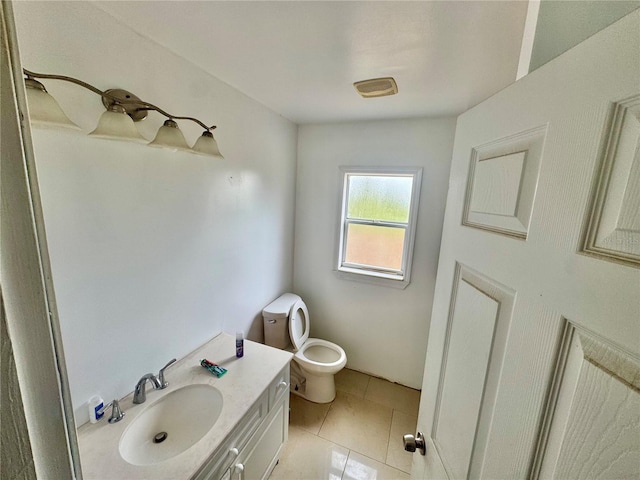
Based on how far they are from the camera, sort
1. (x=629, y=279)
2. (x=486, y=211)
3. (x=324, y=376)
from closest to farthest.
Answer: (x=629, y=279) → (x=486, y=211) → (x=324, y=376)

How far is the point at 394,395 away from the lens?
7.39ft

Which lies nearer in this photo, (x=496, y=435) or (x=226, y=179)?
(x=496, y=435)

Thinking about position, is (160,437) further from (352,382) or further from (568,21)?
(568,21)

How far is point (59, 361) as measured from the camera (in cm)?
33

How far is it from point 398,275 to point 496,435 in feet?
5.81

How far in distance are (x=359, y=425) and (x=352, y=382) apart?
443 millimetres

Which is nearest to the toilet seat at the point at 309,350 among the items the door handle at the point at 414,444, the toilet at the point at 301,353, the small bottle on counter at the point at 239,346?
the toilet at the point at 301,353

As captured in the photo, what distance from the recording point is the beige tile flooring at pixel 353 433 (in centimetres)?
163

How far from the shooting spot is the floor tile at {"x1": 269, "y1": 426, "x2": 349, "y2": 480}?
5.22 ft

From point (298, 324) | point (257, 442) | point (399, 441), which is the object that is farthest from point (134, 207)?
point (399, 441)

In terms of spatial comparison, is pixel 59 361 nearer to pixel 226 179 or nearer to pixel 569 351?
pixel 569 351

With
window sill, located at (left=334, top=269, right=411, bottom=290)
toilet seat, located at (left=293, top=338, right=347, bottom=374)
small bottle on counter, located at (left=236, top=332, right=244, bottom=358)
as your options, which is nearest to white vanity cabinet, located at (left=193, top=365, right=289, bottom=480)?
small bottle on counter, located at (left=236, top=332, right=244, bottom=358)

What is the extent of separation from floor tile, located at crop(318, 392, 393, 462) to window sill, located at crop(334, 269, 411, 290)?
1.02 m

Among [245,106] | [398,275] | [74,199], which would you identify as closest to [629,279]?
[74,199]
